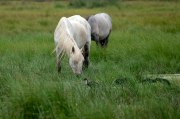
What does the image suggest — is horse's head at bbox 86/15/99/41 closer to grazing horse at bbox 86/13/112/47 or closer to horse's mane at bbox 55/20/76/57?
grazing horse at bbox 86/13/112/47

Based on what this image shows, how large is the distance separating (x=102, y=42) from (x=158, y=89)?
499cm

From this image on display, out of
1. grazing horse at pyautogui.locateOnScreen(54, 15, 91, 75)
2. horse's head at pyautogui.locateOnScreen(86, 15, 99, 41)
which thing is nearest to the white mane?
grazing horse at pyautogui.locateOnScreen(54, 15, 91, 75)

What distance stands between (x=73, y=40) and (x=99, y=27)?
3.19 meters

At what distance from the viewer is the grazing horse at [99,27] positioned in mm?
7113

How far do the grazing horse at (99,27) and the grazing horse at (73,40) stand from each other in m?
1.01

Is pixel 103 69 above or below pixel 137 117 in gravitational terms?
below

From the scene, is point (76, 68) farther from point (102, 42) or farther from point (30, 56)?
point (102, 42)

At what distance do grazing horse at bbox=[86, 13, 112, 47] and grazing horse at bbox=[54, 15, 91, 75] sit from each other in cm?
101

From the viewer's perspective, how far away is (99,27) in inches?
292

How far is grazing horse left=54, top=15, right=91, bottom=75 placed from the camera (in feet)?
13.9

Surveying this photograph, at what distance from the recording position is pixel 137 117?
2.59 meters

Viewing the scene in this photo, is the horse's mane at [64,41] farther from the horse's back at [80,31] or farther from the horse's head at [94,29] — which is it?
the horse's head at [94,29]

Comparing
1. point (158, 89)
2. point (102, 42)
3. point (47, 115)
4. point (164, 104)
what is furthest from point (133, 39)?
point (47, 115)

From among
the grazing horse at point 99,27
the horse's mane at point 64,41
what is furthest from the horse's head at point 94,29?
the horse's mane at point 64,41
